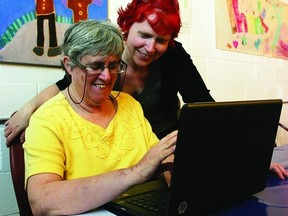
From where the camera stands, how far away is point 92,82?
3.64 feet

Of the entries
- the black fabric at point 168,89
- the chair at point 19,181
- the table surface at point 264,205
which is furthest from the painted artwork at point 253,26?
the chair at point 19,181

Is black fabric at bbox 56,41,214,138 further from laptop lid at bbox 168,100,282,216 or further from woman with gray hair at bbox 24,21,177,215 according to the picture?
laptop lid at bbox 168,100,282,216

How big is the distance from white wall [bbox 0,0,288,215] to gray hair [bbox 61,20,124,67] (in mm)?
537

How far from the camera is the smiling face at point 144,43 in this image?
1400mm

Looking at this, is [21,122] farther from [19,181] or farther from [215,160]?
[215,160]

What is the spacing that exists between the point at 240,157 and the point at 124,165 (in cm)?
43

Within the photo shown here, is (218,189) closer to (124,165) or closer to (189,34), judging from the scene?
(124,165)

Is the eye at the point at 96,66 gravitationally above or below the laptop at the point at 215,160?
above

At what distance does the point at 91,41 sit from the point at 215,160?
55cm

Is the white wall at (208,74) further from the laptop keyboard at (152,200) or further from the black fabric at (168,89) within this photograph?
the laptop keyboard at (152,200)

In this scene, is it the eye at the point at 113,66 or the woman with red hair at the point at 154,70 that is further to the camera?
the woman with red hair at the point at 154,70

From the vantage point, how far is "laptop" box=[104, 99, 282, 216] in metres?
0.65

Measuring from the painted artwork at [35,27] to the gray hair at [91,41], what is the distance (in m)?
0.50

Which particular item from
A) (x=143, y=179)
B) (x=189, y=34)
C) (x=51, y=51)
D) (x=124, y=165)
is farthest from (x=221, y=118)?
(x=189, y=34)
